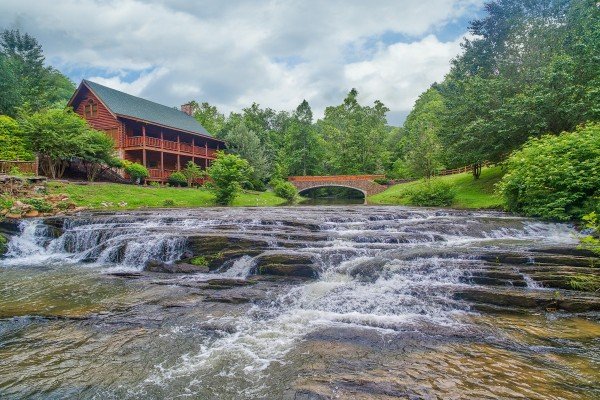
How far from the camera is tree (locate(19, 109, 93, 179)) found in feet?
73.9

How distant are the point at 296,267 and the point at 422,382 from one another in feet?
17.0

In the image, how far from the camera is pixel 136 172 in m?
28.5

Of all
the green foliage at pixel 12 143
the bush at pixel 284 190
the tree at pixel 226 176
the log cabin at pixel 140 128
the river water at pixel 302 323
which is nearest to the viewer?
the river water at pixel 302 323

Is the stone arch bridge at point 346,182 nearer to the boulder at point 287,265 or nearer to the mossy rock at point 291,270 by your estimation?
the boulder at point 287,265

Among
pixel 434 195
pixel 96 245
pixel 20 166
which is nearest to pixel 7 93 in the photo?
pixel 20 166

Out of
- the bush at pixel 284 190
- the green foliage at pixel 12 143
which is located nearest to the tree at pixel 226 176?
the bush at pixel 284 190

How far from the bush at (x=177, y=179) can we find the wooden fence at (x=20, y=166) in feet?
38.1

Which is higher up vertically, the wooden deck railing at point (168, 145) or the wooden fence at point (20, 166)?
the wooden deck railing at point (168, 145)

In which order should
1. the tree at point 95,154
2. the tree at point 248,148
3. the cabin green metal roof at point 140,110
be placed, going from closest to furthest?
the tree at point 95,154 → the cabin green metal roof at point 140,110 → the tree at point 248,148

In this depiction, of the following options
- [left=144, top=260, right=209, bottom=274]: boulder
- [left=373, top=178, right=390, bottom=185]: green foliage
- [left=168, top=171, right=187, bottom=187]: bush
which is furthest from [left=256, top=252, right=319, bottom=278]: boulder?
[left=373, top=178, right=390, bottom=185]: green foliage

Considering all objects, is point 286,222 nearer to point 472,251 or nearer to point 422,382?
point 472,251

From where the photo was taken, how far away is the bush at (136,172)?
28.4 metres

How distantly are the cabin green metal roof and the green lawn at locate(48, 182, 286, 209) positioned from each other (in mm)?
10114

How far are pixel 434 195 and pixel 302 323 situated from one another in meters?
24.3
